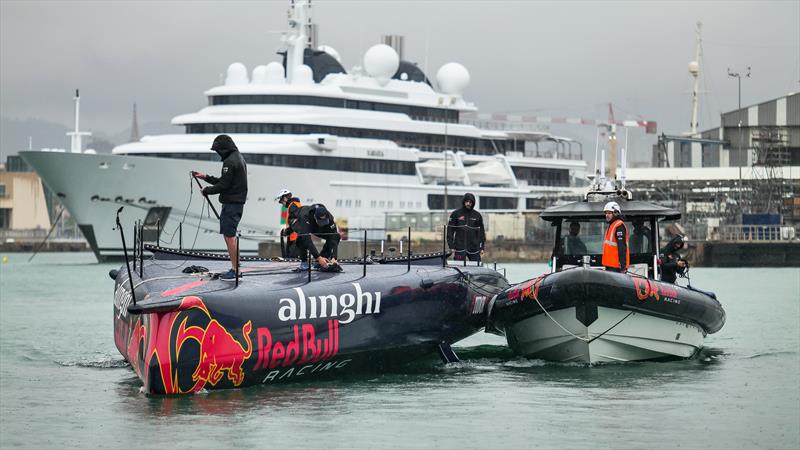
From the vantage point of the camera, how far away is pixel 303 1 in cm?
6894

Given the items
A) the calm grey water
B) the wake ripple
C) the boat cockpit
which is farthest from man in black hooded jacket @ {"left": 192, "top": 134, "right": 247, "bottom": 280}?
the boat cockpit

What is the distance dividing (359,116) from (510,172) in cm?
1239

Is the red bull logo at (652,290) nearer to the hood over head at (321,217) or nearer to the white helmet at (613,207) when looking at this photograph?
the white helmet at (613,207)

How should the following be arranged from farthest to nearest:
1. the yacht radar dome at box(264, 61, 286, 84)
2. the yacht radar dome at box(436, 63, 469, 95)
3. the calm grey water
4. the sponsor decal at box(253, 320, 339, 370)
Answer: the yacht radar dome at box(436, 63, 469, 95) < the yacht radar dome at box(264, 61, 286, 84) < the sponsor decal at box(253, 320, 339, 370) < the calm grey water

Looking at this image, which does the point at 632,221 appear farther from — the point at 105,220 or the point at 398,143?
the point at 398,143

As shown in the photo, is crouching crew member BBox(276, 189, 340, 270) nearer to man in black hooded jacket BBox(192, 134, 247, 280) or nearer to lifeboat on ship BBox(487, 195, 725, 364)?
man in black hooded jacket BBox(192, 134, 247, 280)

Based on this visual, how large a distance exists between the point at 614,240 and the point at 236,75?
53126mm

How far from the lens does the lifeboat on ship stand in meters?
17.5

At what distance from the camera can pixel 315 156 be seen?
6494 centimetres

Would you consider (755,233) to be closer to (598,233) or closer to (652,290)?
(598,233)

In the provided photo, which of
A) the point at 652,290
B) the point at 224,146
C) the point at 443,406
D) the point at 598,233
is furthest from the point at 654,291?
the point at 224,146

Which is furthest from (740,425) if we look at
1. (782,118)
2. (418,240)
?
(782,118)

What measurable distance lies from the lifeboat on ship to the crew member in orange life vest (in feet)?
1.15

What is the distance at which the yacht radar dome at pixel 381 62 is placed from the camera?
71062 millimetres
